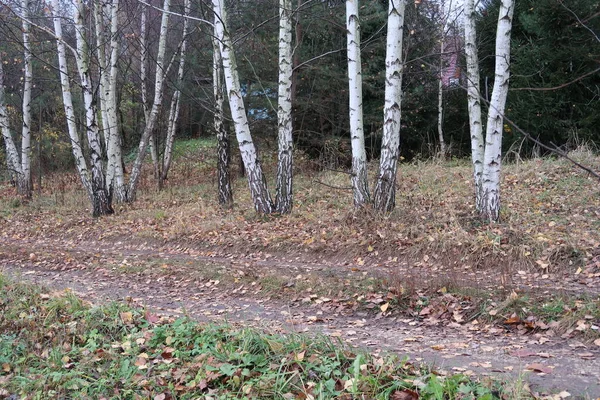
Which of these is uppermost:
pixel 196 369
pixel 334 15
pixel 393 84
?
pixel 334 15

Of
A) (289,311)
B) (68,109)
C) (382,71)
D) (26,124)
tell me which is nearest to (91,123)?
(68,109)

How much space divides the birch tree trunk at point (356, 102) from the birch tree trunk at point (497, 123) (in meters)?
2.31

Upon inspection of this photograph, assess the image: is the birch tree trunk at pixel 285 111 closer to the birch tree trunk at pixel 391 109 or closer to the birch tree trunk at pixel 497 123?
the birch tree trunk at pixel 391 109

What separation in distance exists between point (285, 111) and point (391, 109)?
268 centimetres

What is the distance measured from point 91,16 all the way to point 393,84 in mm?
12539

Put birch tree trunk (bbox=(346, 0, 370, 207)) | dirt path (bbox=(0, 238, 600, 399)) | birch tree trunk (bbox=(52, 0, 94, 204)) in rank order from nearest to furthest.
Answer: dirt path (bbox=(0, 238, 600, 399)) → birch tree trunk (bbox=(346, 0, 370, 207)) → birch tree trunk (bbox=(52, 0, 94, 204))

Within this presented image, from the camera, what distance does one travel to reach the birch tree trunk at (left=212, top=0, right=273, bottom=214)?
1026 centimetres

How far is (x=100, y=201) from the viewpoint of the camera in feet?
44.5

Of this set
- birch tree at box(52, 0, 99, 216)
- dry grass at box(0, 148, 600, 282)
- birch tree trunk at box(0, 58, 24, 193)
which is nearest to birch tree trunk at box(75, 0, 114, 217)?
birch tree at box(52, 0, 99, 216)

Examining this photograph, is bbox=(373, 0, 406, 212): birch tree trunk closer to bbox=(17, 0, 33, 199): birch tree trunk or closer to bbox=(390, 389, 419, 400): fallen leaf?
bbox=(390, 389, 419, 400): fallen leaf

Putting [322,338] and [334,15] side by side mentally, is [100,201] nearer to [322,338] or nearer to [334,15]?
[334,15]

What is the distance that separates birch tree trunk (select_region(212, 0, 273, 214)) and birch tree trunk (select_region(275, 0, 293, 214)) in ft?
1.24

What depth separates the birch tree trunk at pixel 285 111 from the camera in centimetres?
1051

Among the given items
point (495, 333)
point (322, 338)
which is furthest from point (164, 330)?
point (495, 333)
